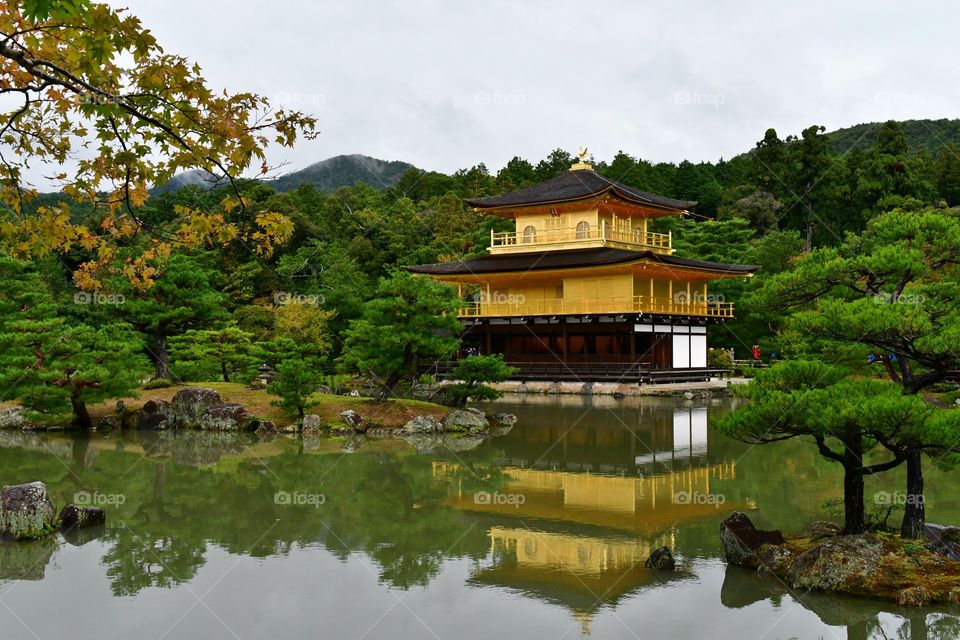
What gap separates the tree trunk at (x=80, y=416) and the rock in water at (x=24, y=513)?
11.4 meters

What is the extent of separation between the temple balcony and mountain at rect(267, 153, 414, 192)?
119m

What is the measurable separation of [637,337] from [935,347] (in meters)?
26.4

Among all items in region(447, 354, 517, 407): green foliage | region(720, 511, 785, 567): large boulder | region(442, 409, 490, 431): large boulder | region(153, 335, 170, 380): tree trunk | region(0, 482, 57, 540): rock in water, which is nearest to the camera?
region(720, 511, 785, 567): large boulder

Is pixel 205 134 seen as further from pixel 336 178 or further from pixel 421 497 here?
pixel 336 178

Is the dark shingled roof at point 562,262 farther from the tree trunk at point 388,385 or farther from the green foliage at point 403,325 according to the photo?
the tree trunk at point 388,385

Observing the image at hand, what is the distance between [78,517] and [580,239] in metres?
28.0

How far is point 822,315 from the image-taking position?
8.43m

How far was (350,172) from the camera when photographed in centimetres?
16500

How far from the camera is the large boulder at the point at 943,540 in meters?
8.70

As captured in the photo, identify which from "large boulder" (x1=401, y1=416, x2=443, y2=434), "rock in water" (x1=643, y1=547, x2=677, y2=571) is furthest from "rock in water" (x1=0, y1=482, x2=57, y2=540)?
"large boulder" (x1=401, y1=416, x2=443, y2=434)

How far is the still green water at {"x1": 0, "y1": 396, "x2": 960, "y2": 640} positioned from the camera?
755cm

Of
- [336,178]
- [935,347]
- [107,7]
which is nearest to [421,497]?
[935,347]

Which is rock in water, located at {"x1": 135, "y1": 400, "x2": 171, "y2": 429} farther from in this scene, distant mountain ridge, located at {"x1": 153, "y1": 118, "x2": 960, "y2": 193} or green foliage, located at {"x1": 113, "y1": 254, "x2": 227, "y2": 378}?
distant mountain ridge, located at {"x1": 153, "y1": 118, "x2": 960, "y2": 193}

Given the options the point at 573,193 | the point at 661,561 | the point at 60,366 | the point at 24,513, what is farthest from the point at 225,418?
the point at 573,193
